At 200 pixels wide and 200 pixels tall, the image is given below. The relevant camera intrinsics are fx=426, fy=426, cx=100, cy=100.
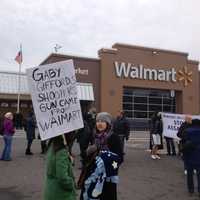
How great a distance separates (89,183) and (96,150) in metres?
0.39

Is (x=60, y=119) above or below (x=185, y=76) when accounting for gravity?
below

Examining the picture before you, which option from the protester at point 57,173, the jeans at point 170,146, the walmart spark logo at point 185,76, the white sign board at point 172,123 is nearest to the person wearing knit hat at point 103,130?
the protester at point 57,173

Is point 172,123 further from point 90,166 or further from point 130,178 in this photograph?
point 90,166

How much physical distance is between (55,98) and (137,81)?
120 feet

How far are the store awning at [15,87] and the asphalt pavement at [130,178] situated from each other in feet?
71.4

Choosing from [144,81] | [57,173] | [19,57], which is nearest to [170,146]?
[57,173]

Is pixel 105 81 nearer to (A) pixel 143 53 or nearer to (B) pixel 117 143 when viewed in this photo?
(A) pixel 143 53

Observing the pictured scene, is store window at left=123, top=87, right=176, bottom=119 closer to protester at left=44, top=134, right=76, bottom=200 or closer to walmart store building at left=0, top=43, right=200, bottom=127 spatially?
walmart store building at left=0, top=43, right=200, bottom=127

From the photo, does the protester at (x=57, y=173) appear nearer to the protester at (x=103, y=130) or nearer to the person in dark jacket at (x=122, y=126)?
the protester at (x=103, y=130)

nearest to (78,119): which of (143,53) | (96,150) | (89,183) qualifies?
(96,150)

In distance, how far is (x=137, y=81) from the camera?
41281 mm

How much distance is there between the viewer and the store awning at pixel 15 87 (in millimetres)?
37812

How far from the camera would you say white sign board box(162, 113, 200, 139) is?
1681 cm

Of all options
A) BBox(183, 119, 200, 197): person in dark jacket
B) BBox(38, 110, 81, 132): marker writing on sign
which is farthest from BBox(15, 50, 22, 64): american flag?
BBox(38, 110, 81, 132): marker writing on sign
